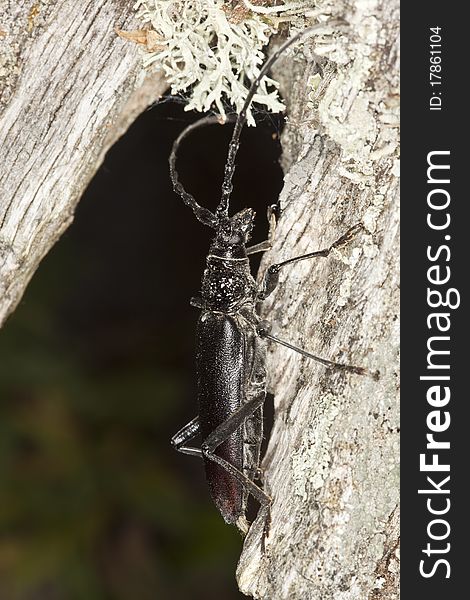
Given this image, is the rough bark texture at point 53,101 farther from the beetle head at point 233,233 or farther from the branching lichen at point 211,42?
the beetle head at point 233,233

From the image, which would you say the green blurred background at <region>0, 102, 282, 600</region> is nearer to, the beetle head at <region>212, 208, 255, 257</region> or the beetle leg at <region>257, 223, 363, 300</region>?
the beetle head at <region>212, 208, 255, 257</region>

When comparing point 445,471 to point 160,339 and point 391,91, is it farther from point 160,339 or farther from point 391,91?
point 160,339

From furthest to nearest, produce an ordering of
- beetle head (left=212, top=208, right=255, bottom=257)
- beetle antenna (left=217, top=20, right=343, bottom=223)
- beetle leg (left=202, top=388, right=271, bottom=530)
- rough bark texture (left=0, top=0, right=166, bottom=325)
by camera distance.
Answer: beetle head (left=212, top=208, right=255, bottom=257), beetle leg (left=202, top=388, right=271, bottom=530), rough bark texture (left=0, top=0, right=166, bottom=325), beetle antenna (left=217, top=20, right=343, bottom=223)

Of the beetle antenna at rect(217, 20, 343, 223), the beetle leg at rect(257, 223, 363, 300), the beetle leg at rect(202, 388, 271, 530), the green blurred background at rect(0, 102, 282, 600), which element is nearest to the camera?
the beetle antenna at rect(217, 20, 343, 223)

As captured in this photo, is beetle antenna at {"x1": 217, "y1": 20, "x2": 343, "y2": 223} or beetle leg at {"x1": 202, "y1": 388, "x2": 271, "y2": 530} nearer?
beetle antenna at {"x1": 217, "y1": 20, "x2": 343, "y2": 223}

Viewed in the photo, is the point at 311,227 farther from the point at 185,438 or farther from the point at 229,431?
the point at 185,438

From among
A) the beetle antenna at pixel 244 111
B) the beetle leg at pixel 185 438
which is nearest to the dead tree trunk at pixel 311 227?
the beetle antenna at pixel 244 111

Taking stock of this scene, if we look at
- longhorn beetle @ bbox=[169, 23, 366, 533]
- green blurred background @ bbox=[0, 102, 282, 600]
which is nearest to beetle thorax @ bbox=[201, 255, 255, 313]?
longhorn beetle @ bbox=[169, 23, 366, 533]
